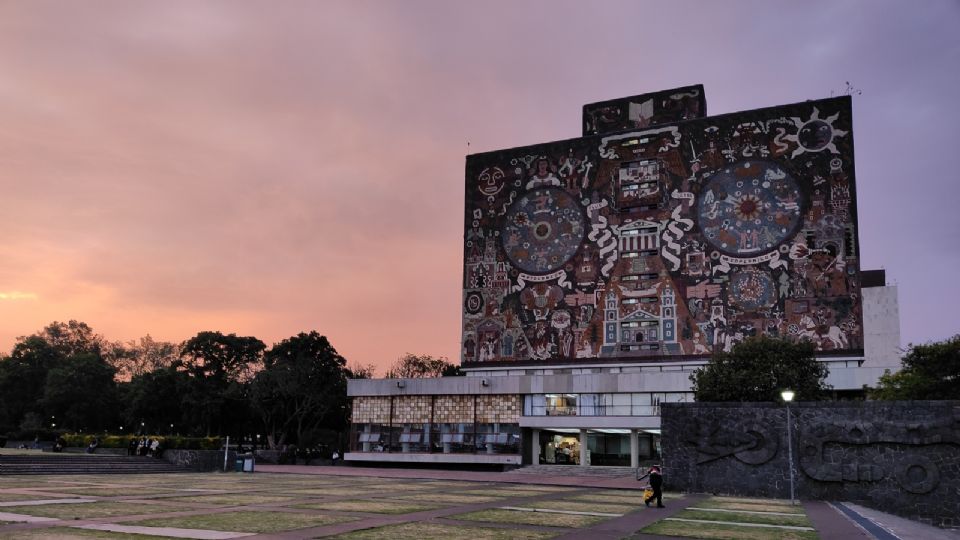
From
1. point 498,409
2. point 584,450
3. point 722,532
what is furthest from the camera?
point 498,409

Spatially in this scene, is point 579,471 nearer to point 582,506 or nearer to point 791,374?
point 791,374

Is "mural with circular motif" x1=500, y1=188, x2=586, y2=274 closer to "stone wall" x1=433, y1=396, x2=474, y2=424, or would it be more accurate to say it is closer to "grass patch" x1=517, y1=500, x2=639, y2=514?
"stone wall" x1=433, y1=396, x2=474, y2=424

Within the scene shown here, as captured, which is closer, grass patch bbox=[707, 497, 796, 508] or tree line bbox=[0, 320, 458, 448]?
grass patch bbox=[707, 497, 796, 508]

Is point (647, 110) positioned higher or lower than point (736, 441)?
higher

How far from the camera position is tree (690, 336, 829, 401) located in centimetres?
4491

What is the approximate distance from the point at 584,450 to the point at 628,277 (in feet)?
53.0

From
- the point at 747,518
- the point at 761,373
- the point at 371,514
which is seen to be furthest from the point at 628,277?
the point at 371,514

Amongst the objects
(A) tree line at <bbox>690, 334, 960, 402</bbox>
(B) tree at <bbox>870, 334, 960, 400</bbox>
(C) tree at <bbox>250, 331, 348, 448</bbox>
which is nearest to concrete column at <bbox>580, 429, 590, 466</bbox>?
(A) tree line at <bbox>690, 334, 960, 402</bbox>

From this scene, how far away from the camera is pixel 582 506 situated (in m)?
28.3

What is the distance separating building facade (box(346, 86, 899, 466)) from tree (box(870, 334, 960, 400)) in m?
6.51

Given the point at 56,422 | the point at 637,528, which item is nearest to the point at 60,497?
the point at 637,528

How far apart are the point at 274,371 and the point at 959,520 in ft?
215

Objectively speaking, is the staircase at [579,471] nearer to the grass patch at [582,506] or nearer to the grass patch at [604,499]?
the grass patch at [604,499]

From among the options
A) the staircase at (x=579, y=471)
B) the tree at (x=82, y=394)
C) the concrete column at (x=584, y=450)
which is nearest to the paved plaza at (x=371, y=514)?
the staircase at (x=579, y=471)
